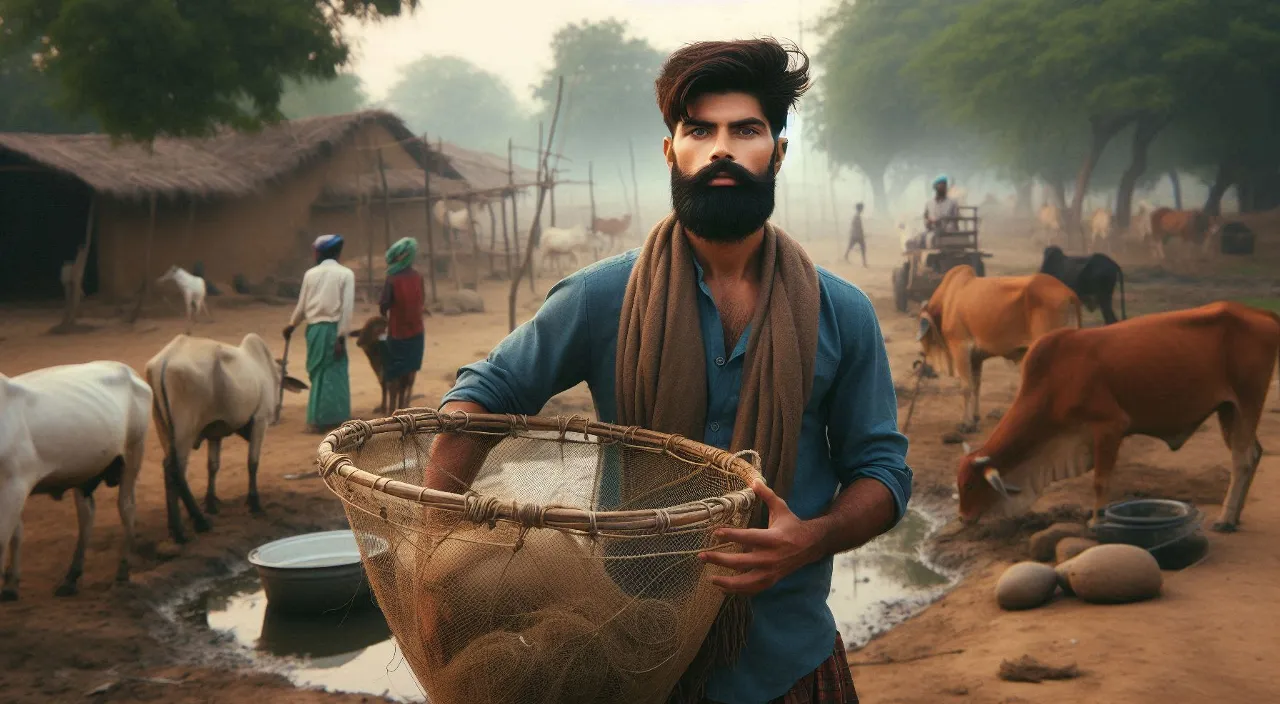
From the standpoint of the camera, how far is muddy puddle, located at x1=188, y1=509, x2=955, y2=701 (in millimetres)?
5344

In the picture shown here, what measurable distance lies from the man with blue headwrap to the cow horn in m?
5.38

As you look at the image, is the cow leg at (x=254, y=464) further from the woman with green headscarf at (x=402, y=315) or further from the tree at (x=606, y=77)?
the tree at (x=606, y=77)

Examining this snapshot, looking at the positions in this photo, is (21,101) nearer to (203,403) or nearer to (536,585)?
(203,403)

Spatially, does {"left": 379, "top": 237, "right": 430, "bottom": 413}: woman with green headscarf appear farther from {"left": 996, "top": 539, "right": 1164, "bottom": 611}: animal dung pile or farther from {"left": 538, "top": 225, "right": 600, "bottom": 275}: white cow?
{"left": 538, "top": 225, "right": 600, "bottom": 275}: white cow

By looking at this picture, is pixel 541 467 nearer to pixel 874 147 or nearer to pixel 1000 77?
pixel 1000 77

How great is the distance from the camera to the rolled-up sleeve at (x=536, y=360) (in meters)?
2.03

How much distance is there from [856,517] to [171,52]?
48.4 feet

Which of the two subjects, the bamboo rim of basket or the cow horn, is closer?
the bamboo rim of basket

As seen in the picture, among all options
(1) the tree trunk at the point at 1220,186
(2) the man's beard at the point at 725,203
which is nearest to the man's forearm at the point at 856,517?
(2) the man's beard at the point at 725,203

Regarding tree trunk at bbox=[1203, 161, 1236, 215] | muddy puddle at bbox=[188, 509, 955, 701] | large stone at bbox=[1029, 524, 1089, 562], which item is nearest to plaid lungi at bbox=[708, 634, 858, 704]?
muddy puddle at bbox=[188, 509, 955, 701]

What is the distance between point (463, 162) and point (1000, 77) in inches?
563

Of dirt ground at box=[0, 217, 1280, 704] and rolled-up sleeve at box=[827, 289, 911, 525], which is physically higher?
rolled-up sleeve at box=[827, 289, 911, 525]

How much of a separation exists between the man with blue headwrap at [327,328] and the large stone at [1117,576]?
6168 mm

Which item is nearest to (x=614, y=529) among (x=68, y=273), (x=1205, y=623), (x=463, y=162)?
(x=1205, y=623)
